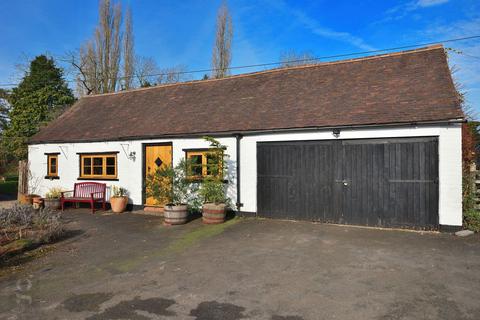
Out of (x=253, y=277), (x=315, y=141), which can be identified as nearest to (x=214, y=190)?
(x=315, y=141)

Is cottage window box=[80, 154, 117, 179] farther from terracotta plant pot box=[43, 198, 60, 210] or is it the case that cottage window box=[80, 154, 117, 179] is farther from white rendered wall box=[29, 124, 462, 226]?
terracotta plant pot box=[43, 198, 60, 210]

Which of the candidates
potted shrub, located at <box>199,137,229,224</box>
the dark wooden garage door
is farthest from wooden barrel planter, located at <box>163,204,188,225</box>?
the dark wooden garage door

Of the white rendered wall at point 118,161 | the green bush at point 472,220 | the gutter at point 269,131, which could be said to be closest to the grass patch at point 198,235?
the white rendered wall at point 118,161

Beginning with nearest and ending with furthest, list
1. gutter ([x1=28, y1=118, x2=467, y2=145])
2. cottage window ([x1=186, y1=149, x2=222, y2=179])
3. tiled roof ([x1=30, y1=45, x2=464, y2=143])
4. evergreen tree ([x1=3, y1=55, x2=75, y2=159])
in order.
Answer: gutter ([x1=28, y1=118, x2=467, y2=145]) < tiled roof ([x1=30, y1=45, x2=464, y2=143]) < cottage window ([x1=186, y1=149, x2=222, y2=179]) < evergreen tree ([x1=3, y1=55, x2=75, y2=159])

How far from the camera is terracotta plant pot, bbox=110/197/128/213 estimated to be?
12.8 m

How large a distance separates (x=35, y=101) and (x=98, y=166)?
1526 centimetres

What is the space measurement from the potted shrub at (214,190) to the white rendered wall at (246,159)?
0.50 metres

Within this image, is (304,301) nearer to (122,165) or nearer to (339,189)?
(339,189)

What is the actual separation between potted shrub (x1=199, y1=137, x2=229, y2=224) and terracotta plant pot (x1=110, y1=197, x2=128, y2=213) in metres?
3.64

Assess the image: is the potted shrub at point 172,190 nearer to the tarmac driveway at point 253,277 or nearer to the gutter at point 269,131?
the tarmac driveway at point 253,277

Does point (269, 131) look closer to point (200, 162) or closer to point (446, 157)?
point (200, 162)

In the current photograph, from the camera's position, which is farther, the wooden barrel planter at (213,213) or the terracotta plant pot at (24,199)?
the terracotta plant pot at (24,199)

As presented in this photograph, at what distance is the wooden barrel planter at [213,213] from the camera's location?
397 inches

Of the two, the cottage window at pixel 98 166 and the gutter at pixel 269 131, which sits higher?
the gutter at pixel 269 131
